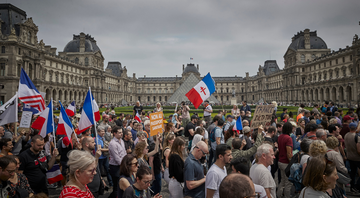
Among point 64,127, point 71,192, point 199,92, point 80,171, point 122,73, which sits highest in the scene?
point 122,73

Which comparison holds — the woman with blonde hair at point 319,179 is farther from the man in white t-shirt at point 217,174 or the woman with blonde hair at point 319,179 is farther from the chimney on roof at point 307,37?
the chimney on roof at point 307,37

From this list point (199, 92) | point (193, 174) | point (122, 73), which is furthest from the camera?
point (122, 73)

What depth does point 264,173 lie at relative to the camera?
2977 millimetres

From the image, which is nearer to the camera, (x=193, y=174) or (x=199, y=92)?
(x=193, y=174)

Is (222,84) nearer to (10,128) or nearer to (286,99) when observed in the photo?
(286,99)

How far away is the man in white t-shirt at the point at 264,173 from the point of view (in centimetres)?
294

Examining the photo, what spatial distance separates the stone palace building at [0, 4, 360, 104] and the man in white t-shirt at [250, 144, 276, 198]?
31.5 meters

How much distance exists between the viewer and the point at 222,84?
310 ft

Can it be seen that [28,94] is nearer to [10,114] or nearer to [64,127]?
[10,114]

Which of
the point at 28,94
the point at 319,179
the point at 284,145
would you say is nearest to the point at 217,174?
the point at 319,179

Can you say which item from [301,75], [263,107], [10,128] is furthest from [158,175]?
[301,75]

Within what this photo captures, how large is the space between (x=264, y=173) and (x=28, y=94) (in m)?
6.72

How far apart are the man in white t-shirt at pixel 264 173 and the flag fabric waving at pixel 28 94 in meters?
6.46

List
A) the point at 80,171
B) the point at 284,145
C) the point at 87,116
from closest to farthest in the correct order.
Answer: the point at 80,171 < the point at 284,145 < the point at 87,116
